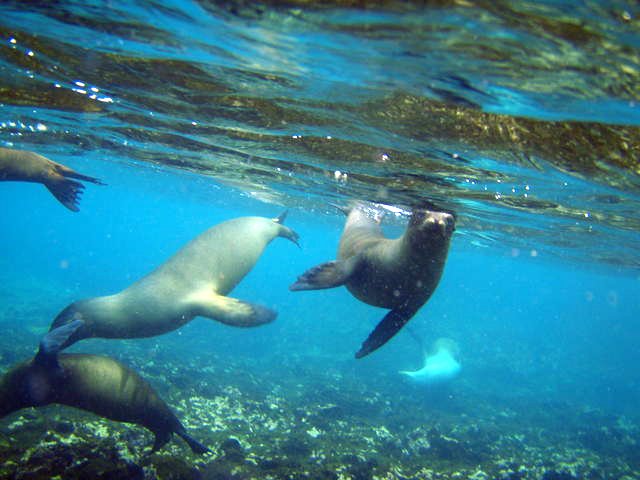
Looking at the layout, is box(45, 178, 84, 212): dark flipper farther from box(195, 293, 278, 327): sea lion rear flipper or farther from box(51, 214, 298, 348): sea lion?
box(195, 293, 278, 327): sea lion rear flipper

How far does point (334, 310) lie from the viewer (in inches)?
1463

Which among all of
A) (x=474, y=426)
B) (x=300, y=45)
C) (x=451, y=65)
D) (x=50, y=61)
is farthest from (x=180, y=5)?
(x=474, y=426)

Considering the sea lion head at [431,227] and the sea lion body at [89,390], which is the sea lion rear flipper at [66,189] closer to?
the sea lion body at [89,390]

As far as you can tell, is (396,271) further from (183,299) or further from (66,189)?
(66,189)

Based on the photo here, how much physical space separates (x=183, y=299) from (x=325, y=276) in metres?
3.25

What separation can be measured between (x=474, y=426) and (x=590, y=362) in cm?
3808

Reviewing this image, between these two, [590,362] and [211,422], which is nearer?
[211,422]

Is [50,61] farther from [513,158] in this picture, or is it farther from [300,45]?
[513,158]

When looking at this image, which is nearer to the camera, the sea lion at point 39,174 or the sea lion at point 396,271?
the sea lion at point 396,271

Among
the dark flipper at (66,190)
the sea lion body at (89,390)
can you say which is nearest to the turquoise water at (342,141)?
the sea lion body at (89,390)

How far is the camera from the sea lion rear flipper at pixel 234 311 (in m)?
6.54

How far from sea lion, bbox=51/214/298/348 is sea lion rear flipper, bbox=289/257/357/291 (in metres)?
1.90

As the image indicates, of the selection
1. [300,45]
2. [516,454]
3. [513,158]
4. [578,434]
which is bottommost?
[578,434]

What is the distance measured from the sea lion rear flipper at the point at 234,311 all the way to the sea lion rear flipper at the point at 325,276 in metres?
1.82
